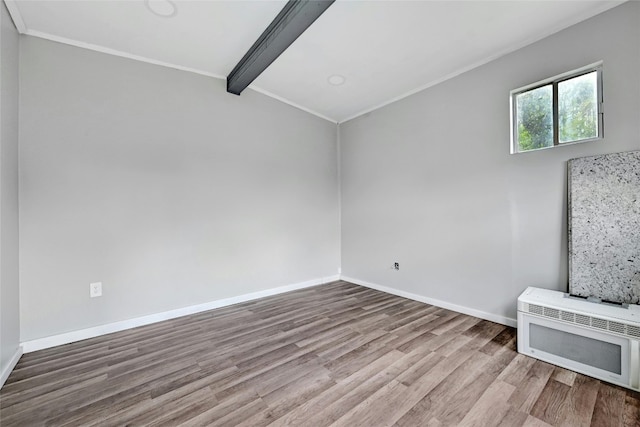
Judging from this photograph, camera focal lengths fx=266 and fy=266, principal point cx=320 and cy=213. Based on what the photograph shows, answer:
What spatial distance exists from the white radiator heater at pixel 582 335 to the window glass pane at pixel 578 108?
1.35 meters

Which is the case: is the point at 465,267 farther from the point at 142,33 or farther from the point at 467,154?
the point at 142,33

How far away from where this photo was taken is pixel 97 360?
211cm

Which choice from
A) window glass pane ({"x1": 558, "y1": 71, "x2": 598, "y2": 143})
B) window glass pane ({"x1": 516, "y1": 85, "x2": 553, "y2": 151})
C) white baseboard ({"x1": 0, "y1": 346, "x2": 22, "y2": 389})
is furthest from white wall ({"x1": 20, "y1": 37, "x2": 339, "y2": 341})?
window glass pane ({"x1": 558, "y1": 71, "x2": 598, "y2": 143})

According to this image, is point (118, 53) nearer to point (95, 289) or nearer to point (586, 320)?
point (95, 289)

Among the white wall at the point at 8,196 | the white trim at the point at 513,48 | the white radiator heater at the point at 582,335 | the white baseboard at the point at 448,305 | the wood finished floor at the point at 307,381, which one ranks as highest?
the white trim at the point at 513,48

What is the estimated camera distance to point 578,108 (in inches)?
88.8

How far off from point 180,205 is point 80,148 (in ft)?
3.20

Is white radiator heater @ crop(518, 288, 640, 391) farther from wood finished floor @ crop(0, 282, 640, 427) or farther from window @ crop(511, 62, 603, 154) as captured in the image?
window @ crop(511, 62, 603, 154)

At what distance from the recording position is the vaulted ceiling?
213 centimetres

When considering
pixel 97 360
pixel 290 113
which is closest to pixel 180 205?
pixel 97 360

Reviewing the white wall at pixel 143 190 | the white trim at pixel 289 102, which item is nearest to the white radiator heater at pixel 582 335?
the white wall at pixel 143 190

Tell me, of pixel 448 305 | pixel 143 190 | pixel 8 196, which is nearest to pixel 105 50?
pixel 143 190

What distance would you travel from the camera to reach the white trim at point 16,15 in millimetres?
1991

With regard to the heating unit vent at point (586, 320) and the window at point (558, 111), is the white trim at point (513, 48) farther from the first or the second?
the heating unit vent at point (586, 320)
